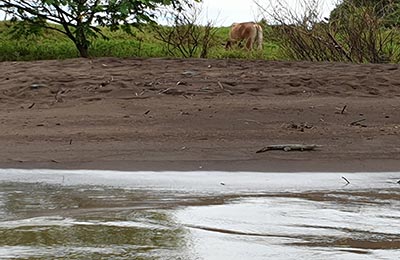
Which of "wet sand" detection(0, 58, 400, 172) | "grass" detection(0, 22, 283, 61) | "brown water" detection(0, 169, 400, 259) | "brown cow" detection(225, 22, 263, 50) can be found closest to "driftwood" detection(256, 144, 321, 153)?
"wet sand" detection(0, 58, 400, 172)

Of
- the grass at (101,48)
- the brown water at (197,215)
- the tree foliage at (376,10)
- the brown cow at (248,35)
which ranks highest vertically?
the tree foliage at (376,10)

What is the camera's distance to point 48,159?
8.04 meters

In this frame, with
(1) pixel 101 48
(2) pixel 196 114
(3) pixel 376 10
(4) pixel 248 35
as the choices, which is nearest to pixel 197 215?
(2) pixel 196 114

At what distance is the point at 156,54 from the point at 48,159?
9084 millimetres

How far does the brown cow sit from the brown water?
38.9ft

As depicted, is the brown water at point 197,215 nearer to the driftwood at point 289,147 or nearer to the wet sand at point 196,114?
the wet sand at point 196,114

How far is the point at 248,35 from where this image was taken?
19.8 meters

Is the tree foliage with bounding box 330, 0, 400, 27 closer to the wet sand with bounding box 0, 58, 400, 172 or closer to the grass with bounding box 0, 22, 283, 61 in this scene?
the grass with bounding box 0, 22, 283, 61

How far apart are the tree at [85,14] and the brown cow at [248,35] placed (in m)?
3.00

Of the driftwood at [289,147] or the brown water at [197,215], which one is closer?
the brown water at [197,215]

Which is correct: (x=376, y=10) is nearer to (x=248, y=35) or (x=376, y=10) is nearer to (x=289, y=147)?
(x=248, y=35)

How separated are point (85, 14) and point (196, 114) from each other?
22.0 ft

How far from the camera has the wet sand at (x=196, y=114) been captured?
26.6 feet

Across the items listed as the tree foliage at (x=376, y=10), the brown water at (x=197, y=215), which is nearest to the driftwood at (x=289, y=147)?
the brown water at (x=197, y=215)
